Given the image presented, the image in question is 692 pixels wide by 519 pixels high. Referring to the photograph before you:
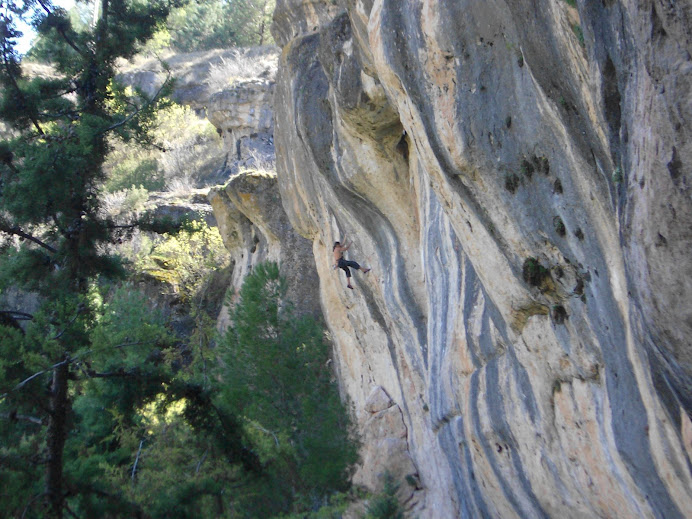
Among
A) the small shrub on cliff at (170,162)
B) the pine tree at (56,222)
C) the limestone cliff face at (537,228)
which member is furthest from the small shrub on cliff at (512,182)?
the small shrub on cliff at (170,162)

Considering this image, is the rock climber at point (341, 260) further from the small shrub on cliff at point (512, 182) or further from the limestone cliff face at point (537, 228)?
the small shrub on cliff at point (512, 182)

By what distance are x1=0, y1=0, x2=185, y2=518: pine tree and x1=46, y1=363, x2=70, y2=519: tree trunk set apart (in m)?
0.01

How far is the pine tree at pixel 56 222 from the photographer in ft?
28.7

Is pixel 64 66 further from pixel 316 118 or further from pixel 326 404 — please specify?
pixel 326 404

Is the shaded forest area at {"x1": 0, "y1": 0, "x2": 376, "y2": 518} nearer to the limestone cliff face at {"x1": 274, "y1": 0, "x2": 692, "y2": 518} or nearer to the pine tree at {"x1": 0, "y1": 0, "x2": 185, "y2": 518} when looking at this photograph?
the pine tree at {"x1": 0, "y1": 0, "x2": 185, "y2": 518}

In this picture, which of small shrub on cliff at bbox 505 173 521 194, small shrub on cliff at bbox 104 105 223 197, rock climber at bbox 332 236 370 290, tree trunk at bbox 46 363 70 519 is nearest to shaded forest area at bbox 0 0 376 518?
tree trunk at bbox 46 363 70 519

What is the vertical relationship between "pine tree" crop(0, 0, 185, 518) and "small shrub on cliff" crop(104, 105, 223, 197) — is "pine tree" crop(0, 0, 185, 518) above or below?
below

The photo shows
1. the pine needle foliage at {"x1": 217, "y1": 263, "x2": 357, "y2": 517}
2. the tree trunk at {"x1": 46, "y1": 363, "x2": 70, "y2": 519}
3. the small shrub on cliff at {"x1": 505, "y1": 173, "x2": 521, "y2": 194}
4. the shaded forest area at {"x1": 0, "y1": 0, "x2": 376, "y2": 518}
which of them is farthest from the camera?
the pine needle foliage at {"x1": 217, "y1": 263, "x2": 357, "y2": 517}

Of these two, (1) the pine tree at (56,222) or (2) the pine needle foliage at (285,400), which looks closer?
(1) the pine tree at (56,222)

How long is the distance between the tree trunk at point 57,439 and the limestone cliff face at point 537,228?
494 cm

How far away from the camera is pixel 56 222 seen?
1180 cm

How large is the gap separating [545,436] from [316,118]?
690cm

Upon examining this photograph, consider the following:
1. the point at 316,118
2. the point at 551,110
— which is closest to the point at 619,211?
the point at 551,110

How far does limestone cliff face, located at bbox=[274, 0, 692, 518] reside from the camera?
4000mm
